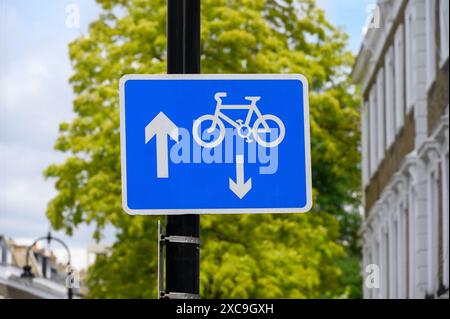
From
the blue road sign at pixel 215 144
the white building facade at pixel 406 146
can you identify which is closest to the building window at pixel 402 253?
the white building facade at pixel 406 146

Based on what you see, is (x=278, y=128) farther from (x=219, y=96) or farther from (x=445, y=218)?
(x=445, y=218)

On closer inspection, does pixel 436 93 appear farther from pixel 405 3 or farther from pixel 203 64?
pixel 203 64

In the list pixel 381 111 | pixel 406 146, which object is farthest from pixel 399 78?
pixel 381 111

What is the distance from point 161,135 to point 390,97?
102ft

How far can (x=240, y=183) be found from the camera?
5547 millimetres

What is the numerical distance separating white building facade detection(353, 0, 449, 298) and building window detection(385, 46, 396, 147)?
0.08 feet

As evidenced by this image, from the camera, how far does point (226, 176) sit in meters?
5.54

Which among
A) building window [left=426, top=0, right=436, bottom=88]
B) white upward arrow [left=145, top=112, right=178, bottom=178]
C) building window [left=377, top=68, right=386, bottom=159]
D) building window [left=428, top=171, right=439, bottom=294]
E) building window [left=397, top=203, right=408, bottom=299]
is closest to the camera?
white upward arrow [left=145, top=112, right=178, bottom=178]

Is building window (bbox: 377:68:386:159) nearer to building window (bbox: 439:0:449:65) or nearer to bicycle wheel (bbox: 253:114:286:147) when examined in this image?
building window (bbox: 439:0:449:65)

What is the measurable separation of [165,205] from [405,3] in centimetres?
2864

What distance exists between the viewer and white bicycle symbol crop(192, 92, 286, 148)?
547cm

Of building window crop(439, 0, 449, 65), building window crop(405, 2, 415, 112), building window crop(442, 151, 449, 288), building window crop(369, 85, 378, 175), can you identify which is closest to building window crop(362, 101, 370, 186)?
building window crop(369, 85, 378, 175)

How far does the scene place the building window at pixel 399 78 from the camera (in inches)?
1337
